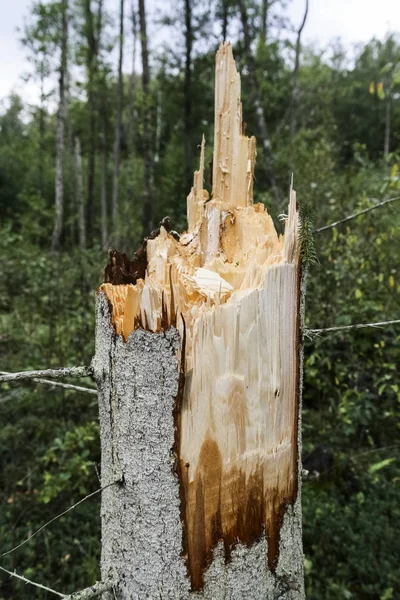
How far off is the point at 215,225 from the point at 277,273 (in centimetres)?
41

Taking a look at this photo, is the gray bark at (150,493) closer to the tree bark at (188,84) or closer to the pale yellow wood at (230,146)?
the pale yellow wood at (230,146)

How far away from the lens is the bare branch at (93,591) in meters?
1.04

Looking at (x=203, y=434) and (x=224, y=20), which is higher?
(x=224, y=20)

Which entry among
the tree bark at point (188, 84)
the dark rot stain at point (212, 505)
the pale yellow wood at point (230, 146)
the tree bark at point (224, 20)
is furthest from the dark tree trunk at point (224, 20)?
the dark rot stain at point (212, 505)

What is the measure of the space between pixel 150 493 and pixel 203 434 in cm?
20

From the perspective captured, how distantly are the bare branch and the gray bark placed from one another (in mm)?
24

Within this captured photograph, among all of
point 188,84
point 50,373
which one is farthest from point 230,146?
point 188,84

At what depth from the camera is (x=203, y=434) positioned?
3.50 ft

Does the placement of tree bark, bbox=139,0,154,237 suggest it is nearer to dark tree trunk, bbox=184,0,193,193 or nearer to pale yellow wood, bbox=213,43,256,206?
dark tree trunk, bbox=184,0,193,193

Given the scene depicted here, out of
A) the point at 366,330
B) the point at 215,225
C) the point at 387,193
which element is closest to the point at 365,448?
the point at 366,330

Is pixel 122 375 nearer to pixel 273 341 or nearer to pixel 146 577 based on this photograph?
pixel 273 341

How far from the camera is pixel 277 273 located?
115cm

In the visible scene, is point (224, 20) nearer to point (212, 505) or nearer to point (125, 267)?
point (125, 267)

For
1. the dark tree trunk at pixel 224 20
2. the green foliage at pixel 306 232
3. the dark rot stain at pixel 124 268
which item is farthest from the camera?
the dark tree trunk at pixel 224 20
